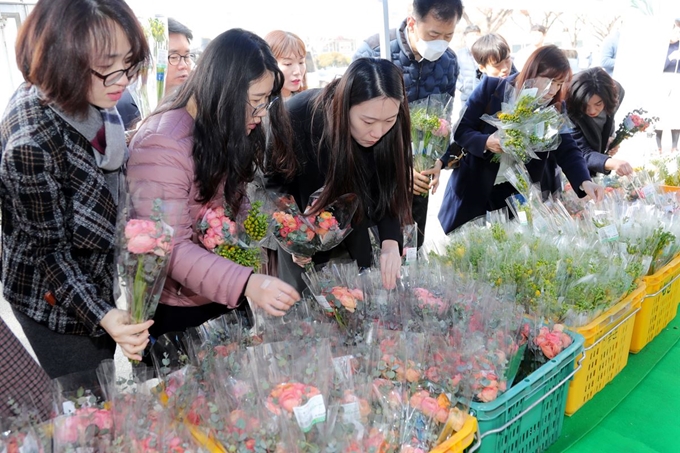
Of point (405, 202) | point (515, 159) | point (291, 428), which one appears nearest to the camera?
point (291, 428)

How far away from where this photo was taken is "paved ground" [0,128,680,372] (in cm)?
285

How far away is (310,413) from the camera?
1.04m

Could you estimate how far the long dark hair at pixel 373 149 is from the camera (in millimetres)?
1802

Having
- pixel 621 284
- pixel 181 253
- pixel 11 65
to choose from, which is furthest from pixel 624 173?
pixel 11 65

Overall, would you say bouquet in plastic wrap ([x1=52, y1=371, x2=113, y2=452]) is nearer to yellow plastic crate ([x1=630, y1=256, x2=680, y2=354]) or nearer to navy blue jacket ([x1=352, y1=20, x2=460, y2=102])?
yellow plastic crate ([x1=630, y1=256, x2=680, y2=354])

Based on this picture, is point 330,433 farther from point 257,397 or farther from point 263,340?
point 263,340

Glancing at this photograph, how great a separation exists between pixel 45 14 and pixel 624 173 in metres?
2.81

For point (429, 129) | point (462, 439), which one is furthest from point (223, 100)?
point (429, 129)

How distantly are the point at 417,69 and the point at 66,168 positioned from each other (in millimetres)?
2105

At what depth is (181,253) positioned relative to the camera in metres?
1.43

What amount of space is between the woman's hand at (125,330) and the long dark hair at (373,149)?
809mm

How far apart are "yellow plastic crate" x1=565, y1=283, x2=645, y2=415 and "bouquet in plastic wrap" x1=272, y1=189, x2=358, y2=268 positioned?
2.58 ft

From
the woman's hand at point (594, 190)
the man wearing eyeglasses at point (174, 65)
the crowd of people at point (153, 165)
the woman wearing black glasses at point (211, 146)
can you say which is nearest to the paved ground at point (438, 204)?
the crowd of people at point (153, 165)

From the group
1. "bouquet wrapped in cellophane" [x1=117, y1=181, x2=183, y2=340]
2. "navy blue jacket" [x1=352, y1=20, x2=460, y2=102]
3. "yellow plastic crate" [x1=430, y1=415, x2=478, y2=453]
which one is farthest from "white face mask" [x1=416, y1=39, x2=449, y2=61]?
"yellow plastic crate" [x1=430, y1=415, x2=478, y2=453]
